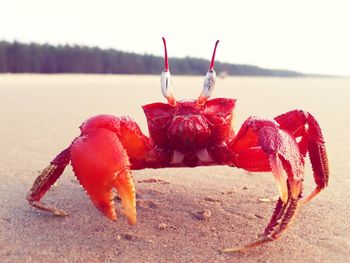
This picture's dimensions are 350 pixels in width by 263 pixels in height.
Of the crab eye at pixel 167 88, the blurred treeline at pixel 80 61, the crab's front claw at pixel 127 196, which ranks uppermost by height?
the crab eye at pixel 167 88

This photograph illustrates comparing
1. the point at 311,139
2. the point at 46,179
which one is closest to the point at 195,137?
the point at 311,139

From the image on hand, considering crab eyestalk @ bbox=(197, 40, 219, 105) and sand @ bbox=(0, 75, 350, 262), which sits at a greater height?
crab eyestalk @ bbox=(197, 40, 219, 105)

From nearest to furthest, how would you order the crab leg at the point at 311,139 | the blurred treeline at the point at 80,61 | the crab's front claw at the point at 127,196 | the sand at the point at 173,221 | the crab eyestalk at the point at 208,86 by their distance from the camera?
the crab's front claw at the point at 127,196 < the sand at the point at 173,221 < the crab leg at the point at 311,139 < the crab eyestalk at the point at 208,86 < the blurred treeline at the point at 80,61

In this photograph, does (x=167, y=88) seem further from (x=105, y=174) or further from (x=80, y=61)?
(x=80, y=61)

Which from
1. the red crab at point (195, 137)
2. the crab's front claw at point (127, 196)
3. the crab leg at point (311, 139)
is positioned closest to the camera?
the crab's front claw at point (127, 196)

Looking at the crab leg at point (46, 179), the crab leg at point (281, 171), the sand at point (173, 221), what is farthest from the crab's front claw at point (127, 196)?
the crab leg at point (46, 179)

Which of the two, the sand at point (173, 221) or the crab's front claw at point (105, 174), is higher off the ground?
the crab's front claw at point (105, 174)

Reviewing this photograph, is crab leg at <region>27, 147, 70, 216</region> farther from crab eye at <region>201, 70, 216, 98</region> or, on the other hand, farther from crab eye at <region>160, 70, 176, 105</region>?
crab eye at <region>201, 70, 216, 98</region>

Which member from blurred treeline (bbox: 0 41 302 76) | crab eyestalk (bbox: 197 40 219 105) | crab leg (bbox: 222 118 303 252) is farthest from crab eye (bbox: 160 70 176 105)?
blurred treeline (bbox: 0 41 302 76)

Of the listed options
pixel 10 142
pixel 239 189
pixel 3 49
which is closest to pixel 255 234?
pixel 239 189

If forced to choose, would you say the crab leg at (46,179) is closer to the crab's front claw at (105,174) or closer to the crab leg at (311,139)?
the crab's front claw at (105,174)
